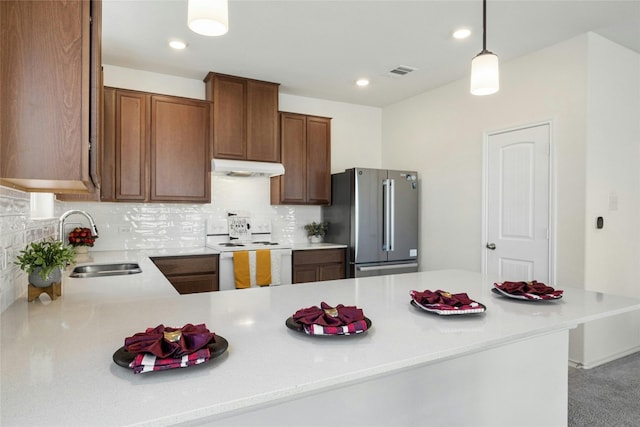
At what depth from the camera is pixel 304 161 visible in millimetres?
4457

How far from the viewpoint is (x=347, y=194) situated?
4.31m

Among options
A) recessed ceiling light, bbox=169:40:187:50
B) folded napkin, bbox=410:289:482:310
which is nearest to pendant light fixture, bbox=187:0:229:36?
folded napkin, bbox=410:289:482:310

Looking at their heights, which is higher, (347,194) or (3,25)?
(3,25)

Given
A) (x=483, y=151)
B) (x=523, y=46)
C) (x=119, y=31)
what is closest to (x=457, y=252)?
(x=483, y=151)

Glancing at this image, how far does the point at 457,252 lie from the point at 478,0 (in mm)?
2459

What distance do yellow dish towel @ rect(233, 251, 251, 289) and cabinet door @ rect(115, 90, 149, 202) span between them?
3.33 feet

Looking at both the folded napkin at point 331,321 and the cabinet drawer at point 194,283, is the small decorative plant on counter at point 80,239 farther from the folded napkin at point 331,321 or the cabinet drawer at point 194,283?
the folded napkin at point 331,321

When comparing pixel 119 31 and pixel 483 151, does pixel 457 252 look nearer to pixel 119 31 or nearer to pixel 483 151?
pixel 483 151

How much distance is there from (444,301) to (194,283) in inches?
104

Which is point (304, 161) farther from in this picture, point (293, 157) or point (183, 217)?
point (183, 217)

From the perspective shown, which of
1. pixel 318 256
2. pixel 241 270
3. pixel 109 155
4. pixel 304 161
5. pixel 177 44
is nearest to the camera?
pixel 177 44

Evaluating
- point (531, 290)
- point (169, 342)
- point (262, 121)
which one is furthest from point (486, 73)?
point (262, 121)

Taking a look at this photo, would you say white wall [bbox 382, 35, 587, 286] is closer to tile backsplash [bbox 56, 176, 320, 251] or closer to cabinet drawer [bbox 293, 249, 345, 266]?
cabinet drawer [bbox 293, 249, 345, 266]

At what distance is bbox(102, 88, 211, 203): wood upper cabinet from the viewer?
3510 millimetres
